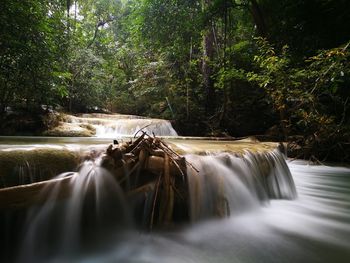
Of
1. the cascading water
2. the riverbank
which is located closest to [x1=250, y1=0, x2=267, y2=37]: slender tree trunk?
the riverbank

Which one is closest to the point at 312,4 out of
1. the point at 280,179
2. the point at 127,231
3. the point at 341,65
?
the point at 341,65

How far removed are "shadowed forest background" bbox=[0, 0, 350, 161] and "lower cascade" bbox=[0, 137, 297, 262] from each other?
10.4 ft

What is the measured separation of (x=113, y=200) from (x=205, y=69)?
9785 mm

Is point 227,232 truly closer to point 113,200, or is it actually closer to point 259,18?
point 113,200

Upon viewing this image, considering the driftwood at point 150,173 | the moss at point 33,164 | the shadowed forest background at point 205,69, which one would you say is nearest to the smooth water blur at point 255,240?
the driftwood at point 150,173

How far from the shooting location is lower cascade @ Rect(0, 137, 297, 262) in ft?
6.75

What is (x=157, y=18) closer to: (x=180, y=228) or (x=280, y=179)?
(x=280, y=179)

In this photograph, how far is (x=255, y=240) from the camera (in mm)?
2525

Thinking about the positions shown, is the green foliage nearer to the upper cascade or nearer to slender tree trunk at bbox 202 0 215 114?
the upper cascade

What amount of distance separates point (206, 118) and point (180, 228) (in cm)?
878

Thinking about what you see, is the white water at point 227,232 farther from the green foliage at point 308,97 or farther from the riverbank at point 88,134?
the riverbank at point 88,134

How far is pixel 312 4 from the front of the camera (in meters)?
6.70

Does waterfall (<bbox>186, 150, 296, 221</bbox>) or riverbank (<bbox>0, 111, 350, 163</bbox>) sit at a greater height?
riverbank (<bbox>0, 111, 350, 163</bbox>)

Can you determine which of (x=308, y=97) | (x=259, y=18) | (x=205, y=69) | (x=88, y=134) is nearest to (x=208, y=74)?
(x=205, y=69)
